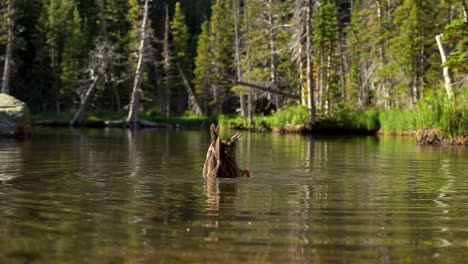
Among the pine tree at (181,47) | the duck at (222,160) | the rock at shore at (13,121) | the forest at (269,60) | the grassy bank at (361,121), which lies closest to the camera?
the duck at (222,160)

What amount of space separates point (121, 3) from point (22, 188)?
6427 cm

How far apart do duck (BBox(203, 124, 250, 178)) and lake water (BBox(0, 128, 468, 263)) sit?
0.26 m

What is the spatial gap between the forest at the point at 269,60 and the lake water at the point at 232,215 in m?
14.7

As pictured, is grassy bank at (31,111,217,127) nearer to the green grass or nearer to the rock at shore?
the rock at shore

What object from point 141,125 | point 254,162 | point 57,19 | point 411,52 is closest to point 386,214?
point 254,162

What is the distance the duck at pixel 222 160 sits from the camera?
11094 millimetres

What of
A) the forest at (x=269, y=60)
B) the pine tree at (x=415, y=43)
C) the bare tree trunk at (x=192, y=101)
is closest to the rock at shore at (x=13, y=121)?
the forest at (x=269, y=60)

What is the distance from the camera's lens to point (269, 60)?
2367 inches

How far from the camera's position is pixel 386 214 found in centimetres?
766

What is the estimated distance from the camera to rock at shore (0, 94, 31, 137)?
28.8 metres

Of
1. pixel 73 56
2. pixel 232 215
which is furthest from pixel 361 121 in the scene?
pixel 73 56

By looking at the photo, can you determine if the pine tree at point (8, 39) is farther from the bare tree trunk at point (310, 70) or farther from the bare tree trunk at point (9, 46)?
the bare tree trunk at point (310, 70)

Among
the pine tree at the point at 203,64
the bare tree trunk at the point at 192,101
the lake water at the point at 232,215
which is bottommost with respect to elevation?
the lake water at the point at 232,215

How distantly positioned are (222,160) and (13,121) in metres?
20.0
